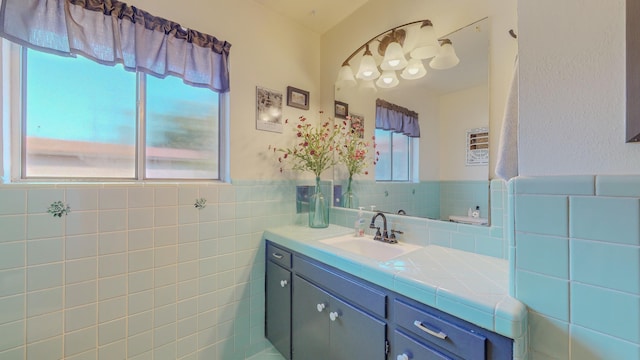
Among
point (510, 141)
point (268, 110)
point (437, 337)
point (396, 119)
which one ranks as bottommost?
point (437, 337)

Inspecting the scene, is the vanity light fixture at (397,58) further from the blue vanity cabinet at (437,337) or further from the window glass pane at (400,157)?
the blue vanity cabinet at (437,337)

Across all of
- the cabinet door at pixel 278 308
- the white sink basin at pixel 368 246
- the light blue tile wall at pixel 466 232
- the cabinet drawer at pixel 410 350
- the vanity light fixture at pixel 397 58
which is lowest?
the cabinet door at pixel 278 308

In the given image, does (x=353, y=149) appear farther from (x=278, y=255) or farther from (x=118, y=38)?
(x=118, y=38)

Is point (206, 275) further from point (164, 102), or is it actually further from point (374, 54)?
point (374, 54)

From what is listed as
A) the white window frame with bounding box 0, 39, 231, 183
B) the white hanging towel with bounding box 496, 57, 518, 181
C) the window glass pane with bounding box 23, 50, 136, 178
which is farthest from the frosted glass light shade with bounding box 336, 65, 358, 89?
the white window frame with bounding box 0, 39, 231, 183

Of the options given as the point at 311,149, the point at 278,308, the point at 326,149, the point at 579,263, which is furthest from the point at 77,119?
the point at 579,263

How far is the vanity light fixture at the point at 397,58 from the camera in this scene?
1562 mm

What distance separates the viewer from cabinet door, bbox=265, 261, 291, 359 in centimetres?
172

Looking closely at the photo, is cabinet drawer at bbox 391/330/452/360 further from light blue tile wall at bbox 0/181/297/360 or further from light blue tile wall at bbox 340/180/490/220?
light blue tile wall at bbox 0/181/297/360

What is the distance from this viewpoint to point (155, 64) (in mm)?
1532

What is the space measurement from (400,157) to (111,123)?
187 centimetres

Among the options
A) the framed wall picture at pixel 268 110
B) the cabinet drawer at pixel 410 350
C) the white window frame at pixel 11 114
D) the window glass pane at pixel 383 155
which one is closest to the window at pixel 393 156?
the window glass pane at pixel 383 155

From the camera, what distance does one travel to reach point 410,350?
981 millimetres

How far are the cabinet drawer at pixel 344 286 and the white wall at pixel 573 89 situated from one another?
74cm
